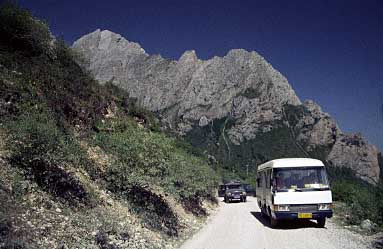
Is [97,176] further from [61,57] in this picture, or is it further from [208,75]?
[208,75]

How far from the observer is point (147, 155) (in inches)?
553

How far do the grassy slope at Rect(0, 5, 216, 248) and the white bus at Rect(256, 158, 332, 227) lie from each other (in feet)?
13.5

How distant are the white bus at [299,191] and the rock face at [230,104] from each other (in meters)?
81.8

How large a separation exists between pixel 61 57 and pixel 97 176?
489 inches

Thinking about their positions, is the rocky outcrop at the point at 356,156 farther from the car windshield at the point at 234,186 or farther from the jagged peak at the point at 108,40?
the jagged peak at the point at 108,40

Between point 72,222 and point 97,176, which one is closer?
point 72,222

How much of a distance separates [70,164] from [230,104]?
12363 cm

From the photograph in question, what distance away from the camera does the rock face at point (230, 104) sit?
378ft

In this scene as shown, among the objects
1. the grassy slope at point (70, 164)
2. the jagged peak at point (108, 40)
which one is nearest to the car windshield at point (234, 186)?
the grassy slope at point (70, 164)

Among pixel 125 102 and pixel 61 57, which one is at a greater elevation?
pixel 61 57

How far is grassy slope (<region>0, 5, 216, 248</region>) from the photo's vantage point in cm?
909

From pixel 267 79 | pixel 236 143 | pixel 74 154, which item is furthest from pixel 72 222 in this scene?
pixel 267 79

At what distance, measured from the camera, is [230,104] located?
135375 millimetres

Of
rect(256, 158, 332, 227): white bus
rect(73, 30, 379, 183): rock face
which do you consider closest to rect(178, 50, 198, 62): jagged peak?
rect(73, 30, 379, 183): rock face
